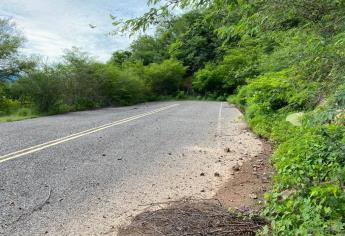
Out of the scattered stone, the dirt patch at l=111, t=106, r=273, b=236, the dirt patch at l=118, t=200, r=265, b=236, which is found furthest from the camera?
the scattered stone

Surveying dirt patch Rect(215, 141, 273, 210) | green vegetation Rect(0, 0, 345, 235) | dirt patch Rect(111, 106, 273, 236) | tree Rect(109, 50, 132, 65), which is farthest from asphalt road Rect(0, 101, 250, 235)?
tree Rect(109, 50, 132, 65)

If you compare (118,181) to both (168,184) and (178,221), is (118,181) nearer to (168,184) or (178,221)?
(168,184)

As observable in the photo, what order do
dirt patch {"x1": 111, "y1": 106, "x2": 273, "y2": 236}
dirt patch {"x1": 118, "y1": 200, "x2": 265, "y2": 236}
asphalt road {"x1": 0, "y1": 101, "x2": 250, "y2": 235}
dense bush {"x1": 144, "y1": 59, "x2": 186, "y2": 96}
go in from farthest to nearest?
dense bush {"x1": 144, "y1": 59, "x2": 186, "y2": 96}
asphalt road {"x1": 0, "y1": 101, "x2": 250, "y2": 235}
dirt patch {"x1": 111, "y1": 106, "x2": 273, "y2": 236}
dirt patch {"x1": 118, "y1": 200, "x2": 265, "y2": 236}

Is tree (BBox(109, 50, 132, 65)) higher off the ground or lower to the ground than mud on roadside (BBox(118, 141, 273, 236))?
higher

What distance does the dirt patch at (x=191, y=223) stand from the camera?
12.3ft

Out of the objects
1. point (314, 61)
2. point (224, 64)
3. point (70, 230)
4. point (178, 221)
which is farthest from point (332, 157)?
point (224, 64)

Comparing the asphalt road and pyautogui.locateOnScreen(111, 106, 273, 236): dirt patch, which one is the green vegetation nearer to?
pyautogui.locateOnScreen(111, 106, 273, 236): dirt patch

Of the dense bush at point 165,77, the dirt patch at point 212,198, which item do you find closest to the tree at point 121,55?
the dense bush at point 165,77

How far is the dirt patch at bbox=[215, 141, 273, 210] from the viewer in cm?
487

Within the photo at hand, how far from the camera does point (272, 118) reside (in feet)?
39.0

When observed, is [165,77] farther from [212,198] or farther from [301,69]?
[301,69]

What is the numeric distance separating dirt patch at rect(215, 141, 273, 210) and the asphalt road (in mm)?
756

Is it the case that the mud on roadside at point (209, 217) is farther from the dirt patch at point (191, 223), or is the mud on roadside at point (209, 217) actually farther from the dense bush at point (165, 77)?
the dense bush at point (165, 77)

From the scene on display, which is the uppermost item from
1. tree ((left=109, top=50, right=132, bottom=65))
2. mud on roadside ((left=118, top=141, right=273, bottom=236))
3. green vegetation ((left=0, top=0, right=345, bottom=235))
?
tree ((left=109, top=50, right=132, bottom=65))
